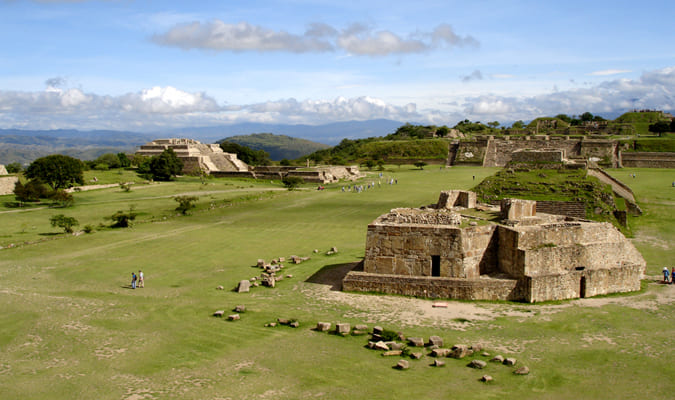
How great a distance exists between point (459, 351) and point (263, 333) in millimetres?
4925

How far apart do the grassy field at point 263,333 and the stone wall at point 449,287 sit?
1.37 feet

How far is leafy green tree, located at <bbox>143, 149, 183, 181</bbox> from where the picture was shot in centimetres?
6166

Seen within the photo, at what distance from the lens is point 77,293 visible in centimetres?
1708

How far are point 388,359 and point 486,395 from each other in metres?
2.42

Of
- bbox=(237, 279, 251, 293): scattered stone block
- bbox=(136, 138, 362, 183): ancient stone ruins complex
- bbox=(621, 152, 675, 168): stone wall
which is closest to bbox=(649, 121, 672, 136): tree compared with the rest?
bbox=(621, 152, 675, 168): stone wall

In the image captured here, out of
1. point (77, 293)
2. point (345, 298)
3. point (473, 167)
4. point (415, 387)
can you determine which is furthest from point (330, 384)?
point (473, 167)

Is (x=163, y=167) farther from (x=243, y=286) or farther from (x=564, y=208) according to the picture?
(x=243, y=286)

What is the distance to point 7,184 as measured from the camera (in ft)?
152

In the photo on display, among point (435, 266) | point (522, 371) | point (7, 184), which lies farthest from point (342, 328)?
point (7, 184)

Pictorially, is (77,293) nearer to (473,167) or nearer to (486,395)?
(486,395)

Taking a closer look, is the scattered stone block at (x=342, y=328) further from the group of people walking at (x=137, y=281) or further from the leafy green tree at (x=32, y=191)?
the leafy green tree at (x=32, y=191)

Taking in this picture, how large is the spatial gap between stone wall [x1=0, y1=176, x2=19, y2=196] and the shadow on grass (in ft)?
127

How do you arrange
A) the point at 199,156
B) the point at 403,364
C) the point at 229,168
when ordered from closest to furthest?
the point at 403,364 → the point at 199,156 → the point at 229,168

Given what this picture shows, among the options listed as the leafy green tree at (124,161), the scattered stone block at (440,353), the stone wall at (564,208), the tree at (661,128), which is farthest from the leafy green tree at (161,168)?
the tree at (661,128)
